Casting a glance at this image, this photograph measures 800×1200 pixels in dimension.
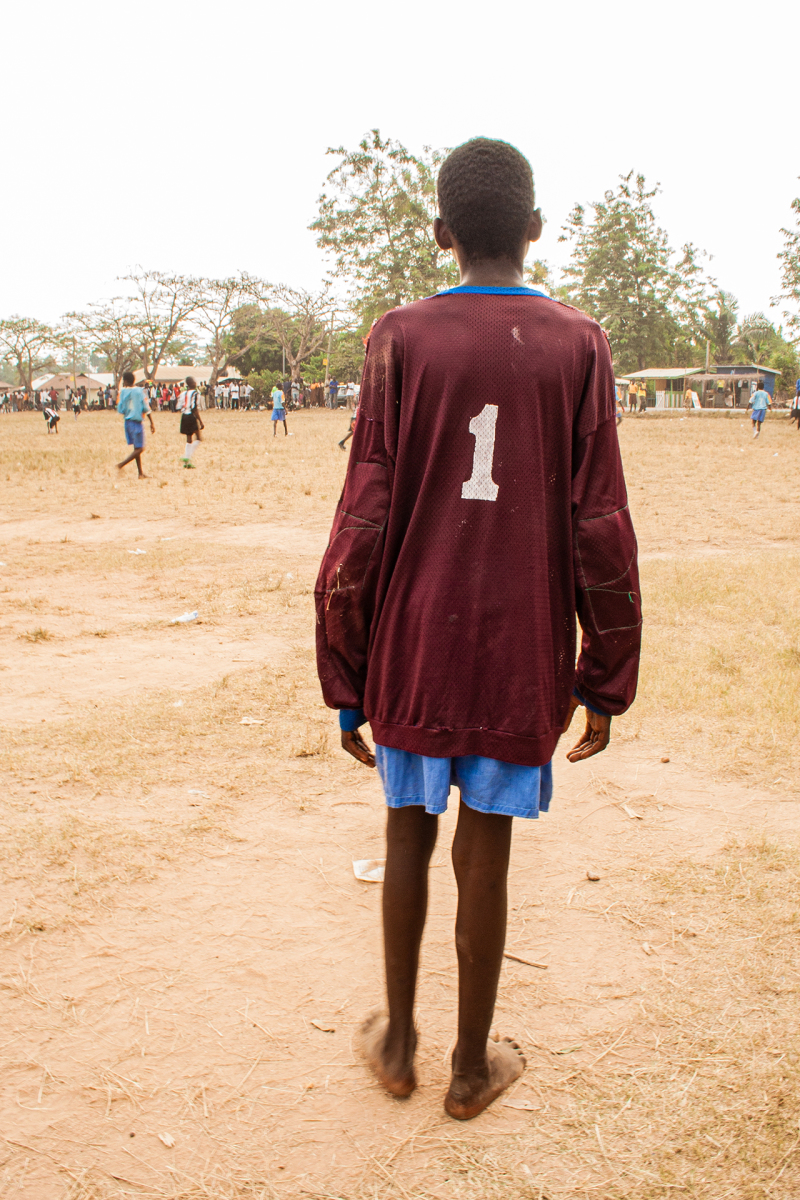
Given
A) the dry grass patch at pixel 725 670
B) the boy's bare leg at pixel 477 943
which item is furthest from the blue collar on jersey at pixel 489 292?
the dry grass patch at pixel 725 670

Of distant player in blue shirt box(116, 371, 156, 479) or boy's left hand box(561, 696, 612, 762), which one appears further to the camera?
distant player in blue shirt box(116, 371, 156, 479)

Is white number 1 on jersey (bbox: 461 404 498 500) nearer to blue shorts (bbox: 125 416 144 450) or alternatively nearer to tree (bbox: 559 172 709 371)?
blue shorts (bbox: 125 416 144 450)

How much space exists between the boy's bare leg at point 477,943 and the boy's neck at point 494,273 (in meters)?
1.01

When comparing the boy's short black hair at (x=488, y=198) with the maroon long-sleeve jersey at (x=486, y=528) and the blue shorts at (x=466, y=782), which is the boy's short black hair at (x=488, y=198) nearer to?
the maroon long-sleeve jersey at (x=486, y=528)

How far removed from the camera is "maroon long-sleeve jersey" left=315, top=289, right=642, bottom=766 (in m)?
1.69

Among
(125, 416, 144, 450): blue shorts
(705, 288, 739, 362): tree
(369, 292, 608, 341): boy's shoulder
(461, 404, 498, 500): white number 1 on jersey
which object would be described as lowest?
(125, 416, 144, 450): blue shorts

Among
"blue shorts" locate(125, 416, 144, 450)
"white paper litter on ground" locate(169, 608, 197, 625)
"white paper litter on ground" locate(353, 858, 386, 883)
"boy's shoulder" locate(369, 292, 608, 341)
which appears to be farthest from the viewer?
"blue shorts" locate(125, 416, 144, 450)

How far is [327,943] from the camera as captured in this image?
2.55 metres

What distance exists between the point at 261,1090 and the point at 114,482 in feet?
41.5

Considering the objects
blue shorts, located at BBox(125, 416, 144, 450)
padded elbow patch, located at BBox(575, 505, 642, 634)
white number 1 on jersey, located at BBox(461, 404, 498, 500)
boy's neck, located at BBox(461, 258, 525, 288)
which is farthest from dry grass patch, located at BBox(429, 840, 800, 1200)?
blue shorts, located at BBox(125, 416, 144, 450)

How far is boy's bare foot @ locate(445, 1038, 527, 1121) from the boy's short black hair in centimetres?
166

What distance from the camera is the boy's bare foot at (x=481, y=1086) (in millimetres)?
1924

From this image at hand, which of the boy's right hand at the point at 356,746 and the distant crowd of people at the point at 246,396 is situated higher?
the distant crowd of people at the point at 246,396

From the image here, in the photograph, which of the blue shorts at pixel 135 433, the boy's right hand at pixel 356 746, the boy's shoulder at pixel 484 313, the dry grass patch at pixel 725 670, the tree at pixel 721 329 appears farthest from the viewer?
the tree at pixel 721 329
